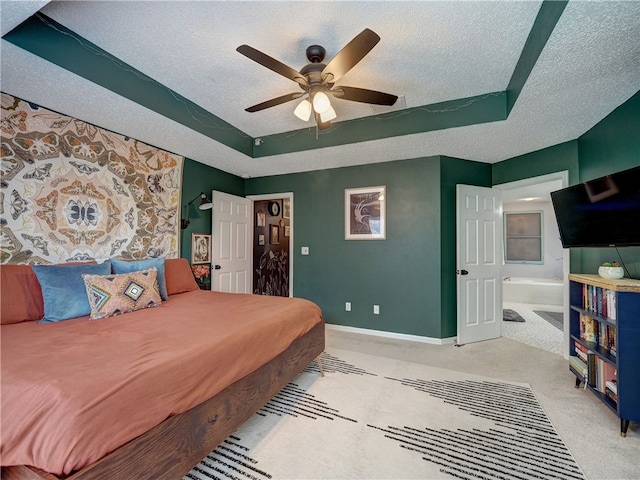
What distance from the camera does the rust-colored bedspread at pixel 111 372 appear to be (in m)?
0.94

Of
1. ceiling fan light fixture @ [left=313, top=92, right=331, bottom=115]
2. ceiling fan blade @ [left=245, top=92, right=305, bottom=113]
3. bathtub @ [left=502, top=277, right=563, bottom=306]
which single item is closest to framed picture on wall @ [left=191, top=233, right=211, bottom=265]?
ceiling fan blade @ [left=245, top=92, right=305, bottom=113]

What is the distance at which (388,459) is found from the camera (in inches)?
62.5

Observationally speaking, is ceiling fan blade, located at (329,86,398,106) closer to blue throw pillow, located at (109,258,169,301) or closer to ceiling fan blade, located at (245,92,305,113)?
ceiling fan blade, located at (245,92,305,113)

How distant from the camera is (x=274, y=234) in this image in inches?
239

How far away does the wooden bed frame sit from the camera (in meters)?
0.98

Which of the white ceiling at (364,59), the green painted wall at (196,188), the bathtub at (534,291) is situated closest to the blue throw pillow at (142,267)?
the green painted wall at (196,188)

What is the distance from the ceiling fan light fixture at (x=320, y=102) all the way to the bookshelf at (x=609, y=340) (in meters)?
2.28

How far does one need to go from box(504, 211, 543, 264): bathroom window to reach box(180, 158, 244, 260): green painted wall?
6.41 m

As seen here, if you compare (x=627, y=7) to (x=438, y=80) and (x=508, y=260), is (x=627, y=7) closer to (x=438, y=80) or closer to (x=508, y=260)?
(x=438, y=80)

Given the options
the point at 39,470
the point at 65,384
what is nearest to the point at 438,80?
the point at 65,384

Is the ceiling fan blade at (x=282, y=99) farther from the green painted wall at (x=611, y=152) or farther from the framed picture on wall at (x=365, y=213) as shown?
the green painted wall at (x=611, y=152)

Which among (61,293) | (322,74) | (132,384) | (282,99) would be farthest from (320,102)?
(61,293)

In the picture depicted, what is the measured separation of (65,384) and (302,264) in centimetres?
344

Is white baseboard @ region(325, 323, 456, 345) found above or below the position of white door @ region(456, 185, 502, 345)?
below
